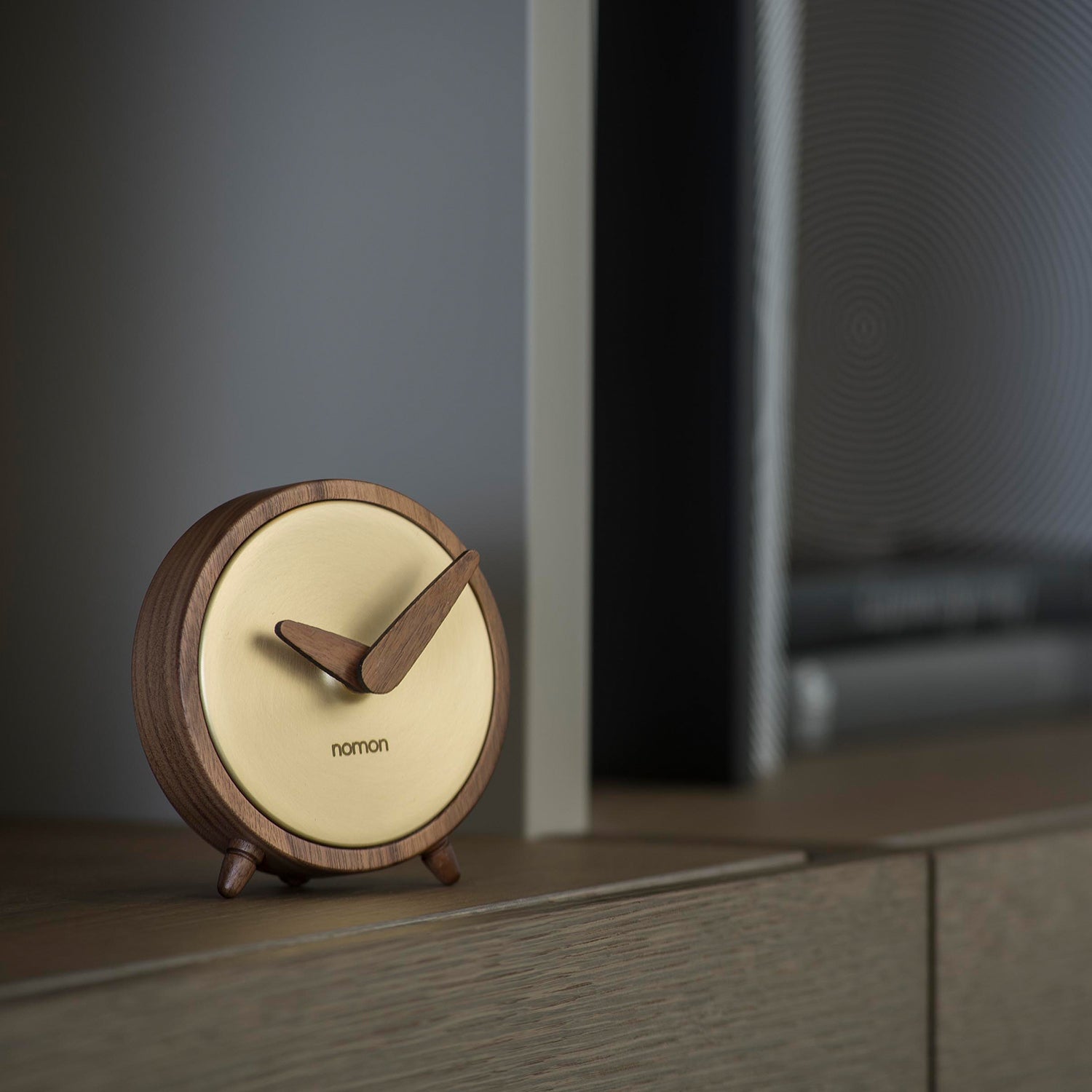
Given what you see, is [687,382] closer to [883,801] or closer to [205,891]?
[883,801]

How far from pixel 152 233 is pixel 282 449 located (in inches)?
4.1

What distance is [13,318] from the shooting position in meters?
0.62

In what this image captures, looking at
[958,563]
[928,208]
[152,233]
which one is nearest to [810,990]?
[152,233]

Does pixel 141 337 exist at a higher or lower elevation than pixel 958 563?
higher

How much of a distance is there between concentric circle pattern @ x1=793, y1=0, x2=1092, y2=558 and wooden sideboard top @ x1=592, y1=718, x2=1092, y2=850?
0.16 meters

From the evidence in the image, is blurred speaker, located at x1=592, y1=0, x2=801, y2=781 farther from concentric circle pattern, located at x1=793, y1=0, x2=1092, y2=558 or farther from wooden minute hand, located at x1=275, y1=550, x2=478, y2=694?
wooden minute hand, located at x1=275, y1=550, x2=478, y2=694

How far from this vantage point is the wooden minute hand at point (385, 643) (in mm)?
426

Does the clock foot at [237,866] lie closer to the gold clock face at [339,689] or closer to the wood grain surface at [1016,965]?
the gold clock face at [339,689]

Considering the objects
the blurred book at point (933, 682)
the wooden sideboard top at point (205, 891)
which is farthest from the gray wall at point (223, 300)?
the blurred book at point (933, 682)

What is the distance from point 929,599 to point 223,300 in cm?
52

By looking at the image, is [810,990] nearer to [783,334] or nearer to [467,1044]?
[467,1044]

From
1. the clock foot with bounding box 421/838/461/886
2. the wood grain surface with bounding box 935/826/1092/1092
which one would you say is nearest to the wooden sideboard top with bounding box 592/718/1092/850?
the wood grain surface with bounding box 935/826/1092/1092

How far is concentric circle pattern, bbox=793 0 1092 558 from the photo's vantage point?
3.07 ft

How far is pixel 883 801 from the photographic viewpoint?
A: 69 centimetres
